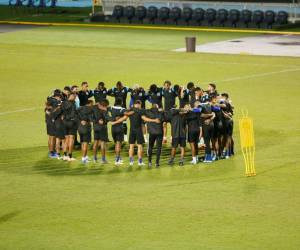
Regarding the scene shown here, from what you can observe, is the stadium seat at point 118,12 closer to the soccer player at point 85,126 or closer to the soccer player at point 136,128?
the soccer player at point 85,126

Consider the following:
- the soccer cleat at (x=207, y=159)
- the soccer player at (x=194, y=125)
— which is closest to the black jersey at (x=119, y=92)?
the soccer player at (x=194, y=125)

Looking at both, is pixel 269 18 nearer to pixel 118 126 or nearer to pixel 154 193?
pixel 118 126

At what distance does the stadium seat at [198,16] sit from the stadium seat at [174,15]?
123 centimetres

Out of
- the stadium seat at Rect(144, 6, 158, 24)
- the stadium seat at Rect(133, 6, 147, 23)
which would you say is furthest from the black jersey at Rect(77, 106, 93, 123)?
the stadium seat at Rect(133, 6, 147, 23)

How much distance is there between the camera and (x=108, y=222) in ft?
71.7

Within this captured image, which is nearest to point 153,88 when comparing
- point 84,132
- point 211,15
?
point 84,132

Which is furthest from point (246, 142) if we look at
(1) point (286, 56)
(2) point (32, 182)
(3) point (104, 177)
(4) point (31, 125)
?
(1) point (286, 56)

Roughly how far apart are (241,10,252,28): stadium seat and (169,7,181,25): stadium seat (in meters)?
4.60

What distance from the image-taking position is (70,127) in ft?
92.7

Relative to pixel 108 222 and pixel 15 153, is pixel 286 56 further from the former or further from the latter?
pixel 108 222

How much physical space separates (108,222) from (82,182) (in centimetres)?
398

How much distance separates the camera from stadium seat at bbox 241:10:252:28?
6556cm

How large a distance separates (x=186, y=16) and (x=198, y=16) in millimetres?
923

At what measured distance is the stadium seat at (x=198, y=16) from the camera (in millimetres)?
66938
